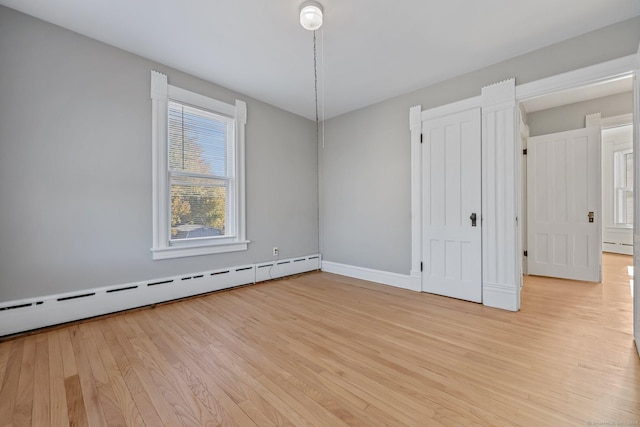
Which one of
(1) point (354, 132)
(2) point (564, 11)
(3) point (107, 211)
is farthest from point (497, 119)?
(3) point (107, 211)

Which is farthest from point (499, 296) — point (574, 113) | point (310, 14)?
point (574, 113)

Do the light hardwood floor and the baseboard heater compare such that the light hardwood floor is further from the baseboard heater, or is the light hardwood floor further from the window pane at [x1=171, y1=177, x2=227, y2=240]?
the window pane at [x1=171, y1=177, x2=227, y2=240]

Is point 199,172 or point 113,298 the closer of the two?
point 113,298

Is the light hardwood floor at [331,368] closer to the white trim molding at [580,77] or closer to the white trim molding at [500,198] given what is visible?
the white trim molding at [500,198]

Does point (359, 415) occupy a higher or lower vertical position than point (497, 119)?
lower

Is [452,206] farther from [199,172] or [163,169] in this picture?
[163,169]

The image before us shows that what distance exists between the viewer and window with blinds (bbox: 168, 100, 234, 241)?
3.23 m

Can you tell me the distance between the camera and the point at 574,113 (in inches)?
168

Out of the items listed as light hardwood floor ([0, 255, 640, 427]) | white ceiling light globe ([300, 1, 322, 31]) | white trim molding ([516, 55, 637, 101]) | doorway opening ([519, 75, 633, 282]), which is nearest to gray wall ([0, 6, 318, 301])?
light hardwood floor ([0, 255, 640, 427])

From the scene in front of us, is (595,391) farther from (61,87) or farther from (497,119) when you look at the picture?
(61,87)

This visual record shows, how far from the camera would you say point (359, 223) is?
4398mm

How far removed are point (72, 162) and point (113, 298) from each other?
4.62ft

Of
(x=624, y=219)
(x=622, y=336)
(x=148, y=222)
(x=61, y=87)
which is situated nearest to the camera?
(x=622, y=336)

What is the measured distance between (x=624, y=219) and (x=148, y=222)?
29.3 feet
